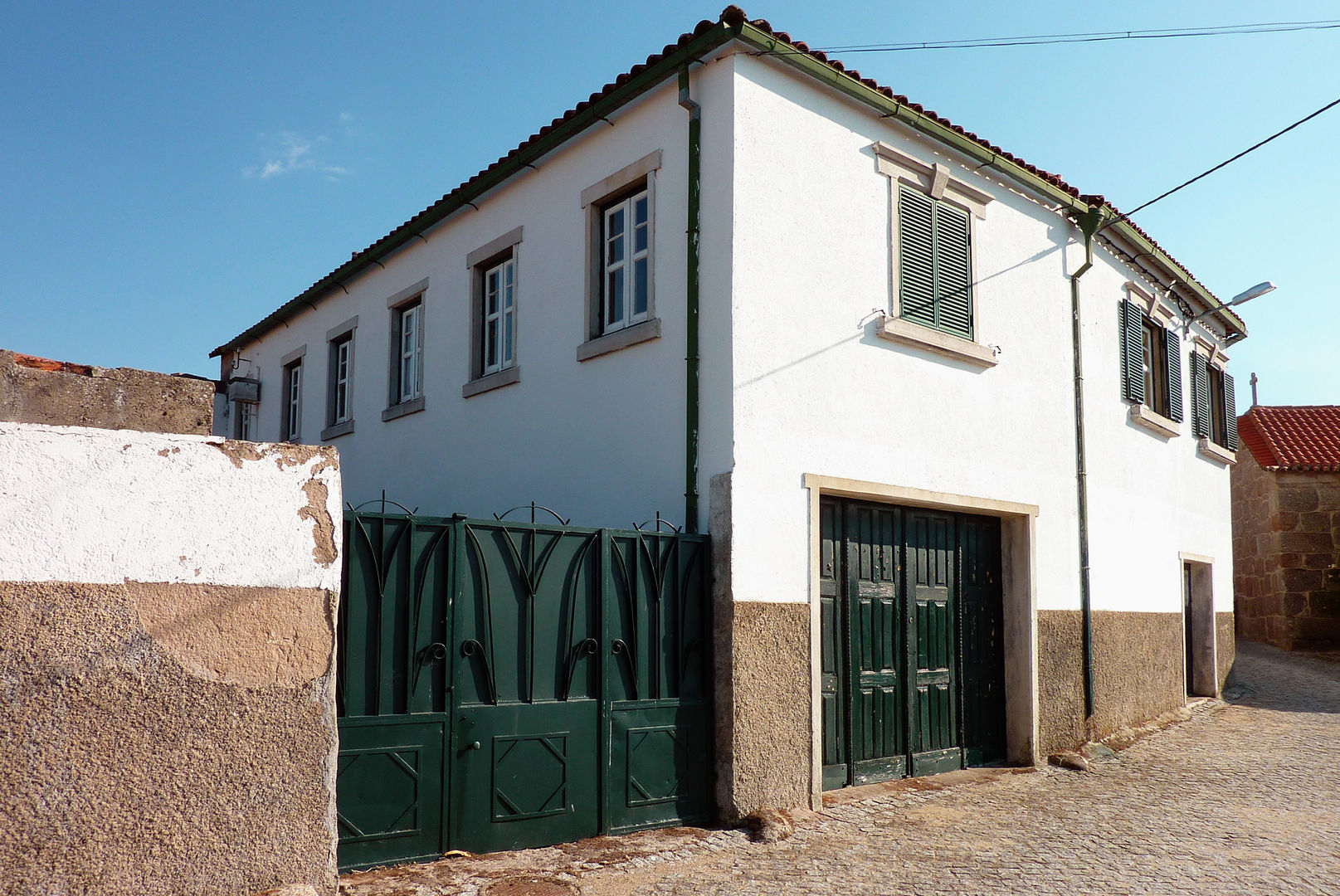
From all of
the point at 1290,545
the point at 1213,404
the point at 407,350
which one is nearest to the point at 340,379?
the point at 407,350

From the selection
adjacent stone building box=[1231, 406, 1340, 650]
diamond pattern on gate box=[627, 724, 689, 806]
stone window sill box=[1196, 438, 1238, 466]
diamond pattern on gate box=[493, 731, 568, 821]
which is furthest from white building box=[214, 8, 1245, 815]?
adjacent stone building box=[1231, 406, 1340, 650]

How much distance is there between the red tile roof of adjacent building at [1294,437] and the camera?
60.3 ft

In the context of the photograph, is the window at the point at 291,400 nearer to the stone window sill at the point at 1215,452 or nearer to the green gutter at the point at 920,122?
the green gutter at the point at 920,122

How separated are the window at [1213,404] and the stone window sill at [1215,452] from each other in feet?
0.25

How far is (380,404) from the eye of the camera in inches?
463

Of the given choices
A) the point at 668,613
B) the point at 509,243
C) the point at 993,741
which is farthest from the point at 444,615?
the point at 993,741

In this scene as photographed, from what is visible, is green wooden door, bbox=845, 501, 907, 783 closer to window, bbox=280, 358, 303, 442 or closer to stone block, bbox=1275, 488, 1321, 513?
window, bbox=280, 358, 303, 442

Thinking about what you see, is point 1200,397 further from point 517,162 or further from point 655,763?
point 655,763

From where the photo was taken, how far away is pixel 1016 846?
6418 mm

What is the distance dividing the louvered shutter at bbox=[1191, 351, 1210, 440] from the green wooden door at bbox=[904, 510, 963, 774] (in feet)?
21.8

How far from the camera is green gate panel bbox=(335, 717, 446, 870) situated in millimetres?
5145

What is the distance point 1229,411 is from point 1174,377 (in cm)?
316

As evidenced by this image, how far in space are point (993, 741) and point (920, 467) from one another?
9.02ft

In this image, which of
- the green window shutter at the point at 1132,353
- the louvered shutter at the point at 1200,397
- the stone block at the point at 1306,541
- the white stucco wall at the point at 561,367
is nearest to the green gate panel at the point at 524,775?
the white stucco wall at the point at 561,367
